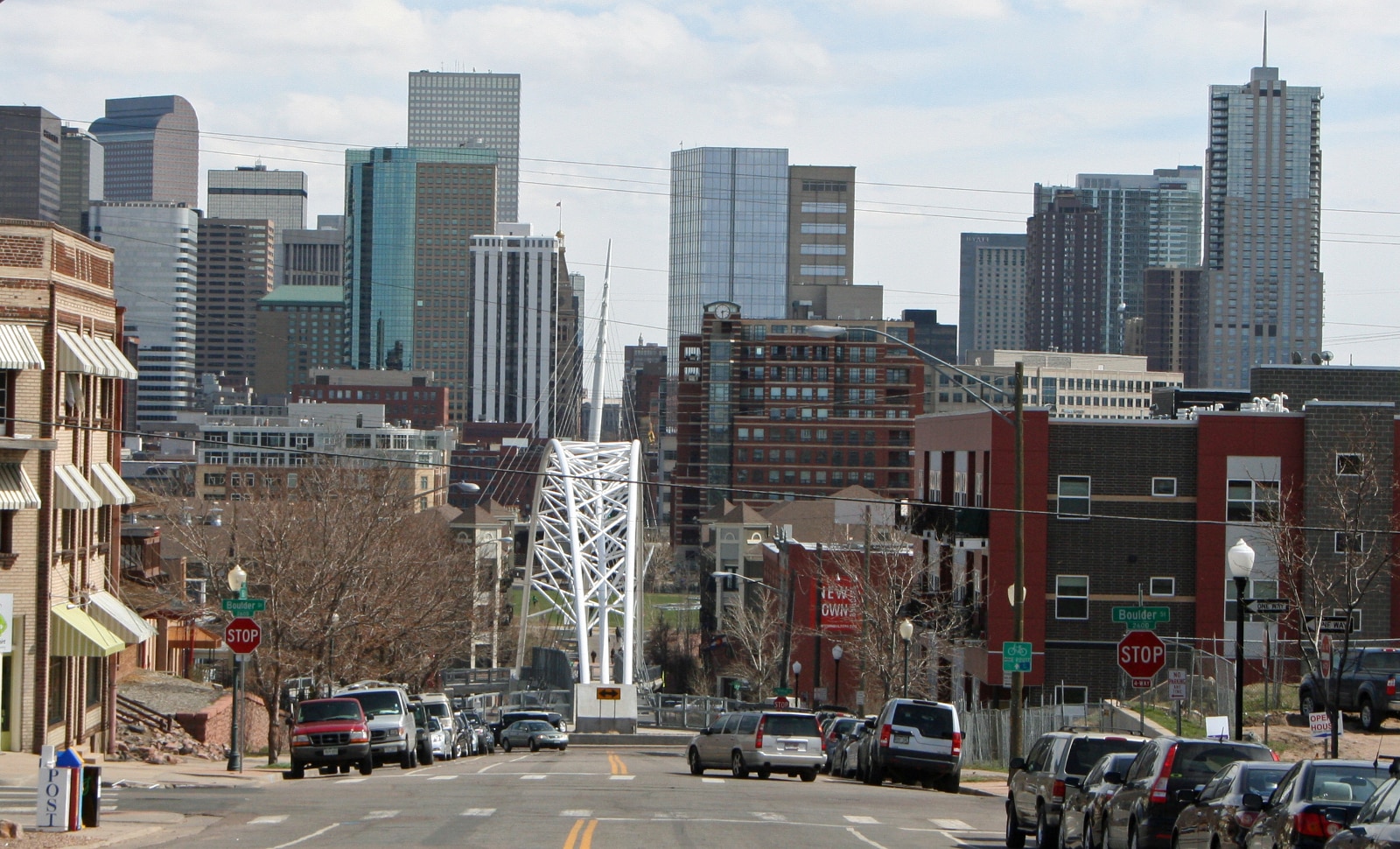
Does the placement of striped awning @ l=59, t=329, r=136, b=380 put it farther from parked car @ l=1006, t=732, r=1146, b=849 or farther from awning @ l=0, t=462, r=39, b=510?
parked car @ l=1006, t=732, r=1146, b=849

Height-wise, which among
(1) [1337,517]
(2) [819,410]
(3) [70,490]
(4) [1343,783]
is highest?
(2) [819,410]

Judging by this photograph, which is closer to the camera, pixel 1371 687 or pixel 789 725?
pixel 1371 687

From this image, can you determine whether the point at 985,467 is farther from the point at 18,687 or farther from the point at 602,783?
the point at 18,687

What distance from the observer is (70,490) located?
1427 inches

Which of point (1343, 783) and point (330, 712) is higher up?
point (1343, 783)

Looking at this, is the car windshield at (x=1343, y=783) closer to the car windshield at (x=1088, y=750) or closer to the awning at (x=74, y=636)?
the car windshield at (x=1088, y=750)

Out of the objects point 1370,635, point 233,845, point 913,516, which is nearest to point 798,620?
point 913,516

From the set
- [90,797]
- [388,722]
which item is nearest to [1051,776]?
[90,797]

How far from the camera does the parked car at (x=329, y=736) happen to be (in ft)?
112

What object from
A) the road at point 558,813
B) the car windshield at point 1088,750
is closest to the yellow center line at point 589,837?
the road at point 558,813

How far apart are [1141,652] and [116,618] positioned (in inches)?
932

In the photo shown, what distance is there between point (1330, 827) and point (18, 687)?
28.8m

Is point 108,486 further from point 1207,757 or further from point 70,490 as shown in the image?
point 1207,757

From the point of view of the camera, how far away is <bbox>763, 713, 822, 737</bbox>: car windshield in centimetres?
3516
